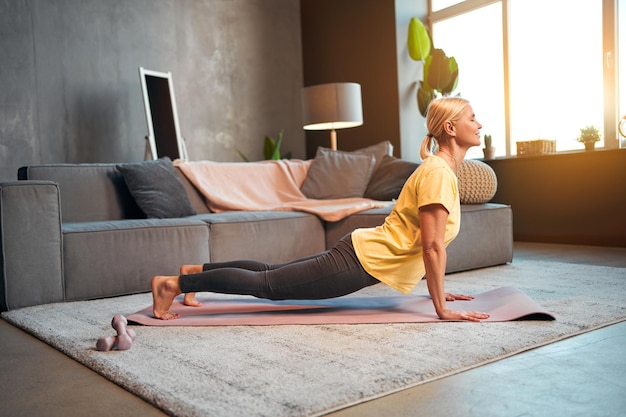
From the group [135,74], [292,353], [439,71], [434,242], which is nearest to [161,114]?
[135,74]

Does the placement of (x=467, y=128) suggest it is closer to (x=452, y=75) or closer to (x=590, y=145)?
(x=590, y=145)

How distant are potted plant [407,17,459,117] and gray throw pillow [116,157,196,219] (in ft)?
9.62

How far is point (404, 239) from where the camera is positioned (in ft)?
6.91

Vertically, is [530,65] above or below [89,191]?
above

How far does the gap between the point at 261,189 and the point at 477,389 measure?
9.68ft

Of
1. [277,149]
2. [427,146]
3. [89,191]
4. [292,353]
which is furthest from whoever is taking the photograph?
[277,149]

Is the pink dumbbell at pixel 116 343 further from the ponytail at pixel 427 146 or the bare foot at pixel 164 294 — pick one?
the ponytail at pixel 427 146

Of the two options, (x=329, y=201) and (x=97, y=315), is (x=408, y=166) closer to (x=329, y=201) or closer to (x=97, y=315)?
(x=329, y=201)

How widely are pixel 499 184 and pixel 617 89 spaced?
1178 millimetres

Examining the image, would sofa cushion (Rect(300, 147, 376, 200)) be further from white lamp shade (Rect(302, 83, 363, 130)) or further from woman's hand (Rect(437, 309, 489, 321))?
woman's hand (Rect(437, 309, 489, 321))

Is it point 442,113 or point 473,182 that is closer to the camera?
point 442,113

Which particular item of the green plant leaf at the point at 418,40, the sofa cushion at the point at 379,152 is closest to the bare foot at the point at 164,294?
the sofa cushion at the point at 379,152

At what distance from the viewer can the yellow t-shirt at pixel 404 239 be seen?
2047 millimetres

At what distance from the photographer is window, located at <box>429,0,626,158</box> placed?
4875mm
